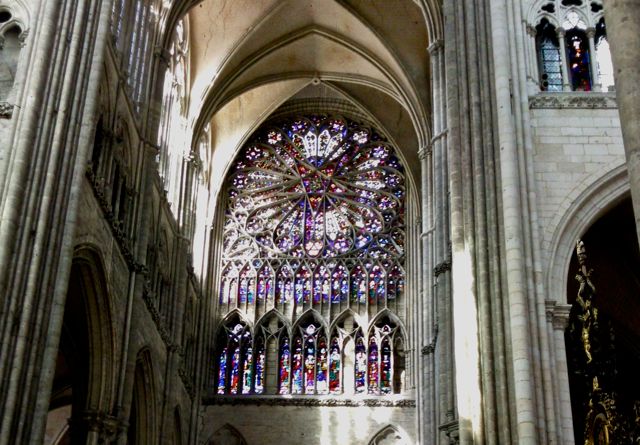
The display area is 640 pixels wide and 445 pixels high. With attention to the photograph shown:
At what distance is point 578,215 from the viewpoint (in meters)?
15.5

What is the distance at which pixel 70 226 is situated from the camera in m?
14.2

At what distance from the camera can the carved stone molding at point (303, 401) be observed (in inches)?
1025

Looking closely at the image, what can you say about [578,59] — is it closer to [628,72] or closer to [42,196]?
[42,196]

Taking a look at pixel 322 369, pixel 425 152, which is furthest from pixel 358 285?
pixel 425 152

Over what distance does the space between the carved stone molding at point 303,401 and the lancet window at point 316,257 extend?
30cm

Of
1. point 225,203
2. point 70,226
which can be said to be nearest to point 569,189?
point 70,226

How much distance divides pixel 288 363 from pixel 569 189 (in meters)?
13.1

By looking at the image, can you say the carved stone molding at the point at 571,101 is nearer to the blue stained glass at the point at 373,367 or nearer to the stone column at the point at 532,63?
the stone column at the point at 532,63

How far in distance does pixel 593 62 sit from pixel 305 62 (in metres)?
12.6

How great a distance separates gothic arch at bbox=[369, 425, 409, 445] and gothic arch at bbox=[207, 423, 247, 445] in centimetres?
336

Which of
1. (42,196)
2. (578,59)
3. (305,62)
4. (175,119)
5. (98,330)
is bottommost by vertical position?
(98,330)

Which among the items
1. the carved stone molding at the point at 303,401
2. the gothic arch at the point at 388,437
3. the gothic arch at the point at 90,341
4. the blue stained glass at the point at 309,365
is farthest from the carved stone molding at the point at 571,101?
the blue stained glass at the point at 309,365

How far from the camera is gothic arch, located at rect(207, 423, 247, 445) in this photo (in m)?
26.0

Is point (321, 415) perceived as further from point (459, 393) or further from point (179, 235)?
point (459, 393)
